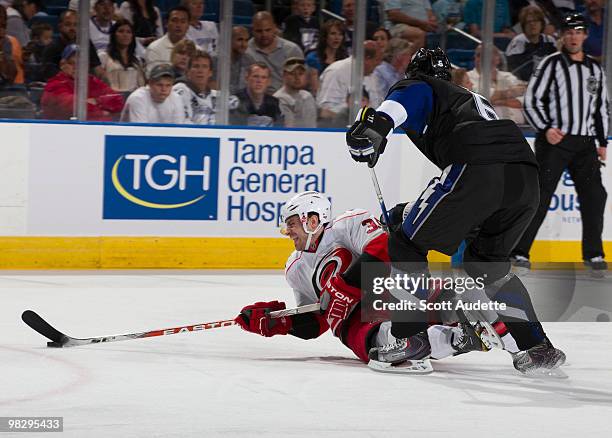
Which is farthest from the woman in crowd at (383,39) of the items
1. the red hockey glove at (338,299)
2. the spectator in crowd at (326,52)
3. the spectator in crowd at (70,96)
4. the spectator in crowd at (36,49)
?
the red hockey glove at (338,299)

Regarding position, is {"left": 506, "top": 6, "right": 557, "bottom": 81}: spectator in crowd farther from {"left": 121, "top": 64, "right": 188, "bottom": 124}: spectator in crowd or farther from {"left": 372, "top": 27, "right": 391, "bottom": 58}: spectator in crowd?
{"left": 121, "top": 64, "right": 188, "bottom": 124}: spectator in crowd

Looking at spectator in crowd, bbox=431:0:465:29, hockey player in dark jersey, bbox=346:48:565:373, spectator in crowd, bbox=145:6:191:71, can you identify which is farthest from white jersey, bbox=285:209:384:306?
spectator in crowd, bbox=431:0:465:29

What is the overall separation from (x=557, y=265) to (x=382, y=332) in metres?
3.27

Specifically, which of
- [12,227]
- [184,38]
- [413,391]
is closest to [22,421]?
[413,391]

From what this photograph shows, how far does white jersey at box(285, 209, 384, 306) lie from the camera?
425cm

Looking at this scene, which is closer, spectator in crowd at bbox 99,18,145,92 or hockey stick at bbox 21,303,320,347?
hockey stick at bbox 21,303,320,347

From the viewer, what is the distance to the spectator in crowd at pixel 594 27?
7.60 m

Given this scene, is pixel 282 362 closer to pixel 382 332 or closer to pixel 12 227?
pixel 382 332

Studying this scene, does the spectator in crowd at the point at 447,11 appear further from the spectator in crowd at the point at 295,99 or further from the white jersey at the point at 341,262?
the white jersey at the point at 341,262

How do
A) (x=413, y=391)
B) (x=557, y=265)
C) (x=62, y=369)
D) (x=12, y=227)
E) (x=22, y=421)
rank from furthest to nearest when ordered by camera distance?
(x=557, y=265), (x=12, y=227), (x=62, y=369), (x=413, y=391), (x=22, y=421)

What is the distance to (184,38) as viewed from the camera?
6930mm

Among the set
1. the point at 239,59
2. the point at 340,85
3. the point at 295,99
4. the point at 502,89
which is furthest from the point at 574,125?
the point at 239,59

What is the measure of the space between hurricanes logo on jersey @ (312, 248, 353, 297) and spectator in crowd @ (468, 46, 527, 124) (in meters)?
3.41

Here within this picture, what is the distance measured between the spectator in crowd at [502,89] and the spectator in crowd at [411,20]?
34 cm
